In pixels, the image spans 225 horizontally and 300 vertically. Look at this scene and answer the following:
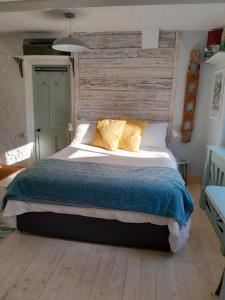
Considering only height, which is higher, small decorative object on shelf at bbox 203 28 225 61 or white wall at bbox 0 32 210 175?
small decorative object on shelf at bbox 203 28 225 61

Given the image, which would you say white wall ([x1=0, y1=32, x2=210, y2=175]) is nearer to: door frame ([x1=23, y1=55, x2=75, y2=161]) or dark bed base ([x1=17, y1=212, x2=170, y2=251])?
door frame ([x1=23, y1=55, x2=75, y2=161])

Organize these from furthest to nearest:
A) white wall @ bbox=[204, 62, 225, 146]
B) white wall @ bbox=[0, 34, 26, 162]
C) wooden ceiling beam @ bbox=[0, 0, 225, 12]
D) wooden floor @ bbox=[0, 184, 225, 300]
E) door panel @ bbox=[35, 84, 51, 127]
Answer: door panel @ bbox=[35, 84, 51, 127] → white wall @ bbox=[0, 34, 26, 162] → white wall @ bbox=[204, 62, 225, 146] → wooden ceiling beam @ bbox=[0, 0, 225, 12] → wooden floor @ bbox=[0, 184, 225, 300]

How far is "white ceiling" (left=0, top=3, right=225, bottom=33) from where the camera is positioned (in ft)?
8.71

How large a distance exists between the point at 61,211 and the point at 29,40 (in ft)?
9.80

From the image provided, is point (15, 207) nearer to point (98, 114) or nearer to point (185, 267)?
point (185, 267)

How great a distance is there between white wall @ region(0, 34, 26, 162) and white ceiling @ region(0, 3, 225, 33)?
14.6 inches

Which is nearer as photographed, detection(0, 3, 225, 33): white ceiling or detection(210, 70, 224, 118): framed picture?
detection(0, 3, 225, 33): white ceiling

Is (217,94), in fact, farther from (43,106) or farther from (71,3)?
(43,106)

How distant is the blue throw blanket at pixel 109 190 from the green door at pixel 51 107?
195cm

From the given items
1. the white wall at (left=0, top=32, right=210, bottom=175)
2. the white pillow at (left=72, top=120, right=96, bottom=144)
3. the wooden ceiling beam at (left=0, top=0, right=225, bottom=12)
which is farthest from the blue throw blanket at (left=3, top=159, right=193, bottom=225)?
the wooden ceiling beam at (left=0, top=0, right=225, bottom=12)

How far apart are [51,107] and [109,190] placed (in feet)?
8.43

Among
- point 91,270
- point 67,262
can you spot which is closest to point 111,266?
point 91,270

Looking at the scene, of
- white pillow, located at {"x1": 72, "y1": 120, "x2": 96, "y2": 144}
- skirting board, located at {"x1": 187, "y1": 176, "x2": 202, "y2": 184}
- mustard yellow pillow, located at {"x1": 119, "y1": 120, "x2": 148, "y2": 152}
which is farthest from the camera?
skirting board, located at {"x1": 187, "y1": 176, "x2": 202, "y2": 184}

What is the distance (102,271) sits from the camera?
1.81 metres
